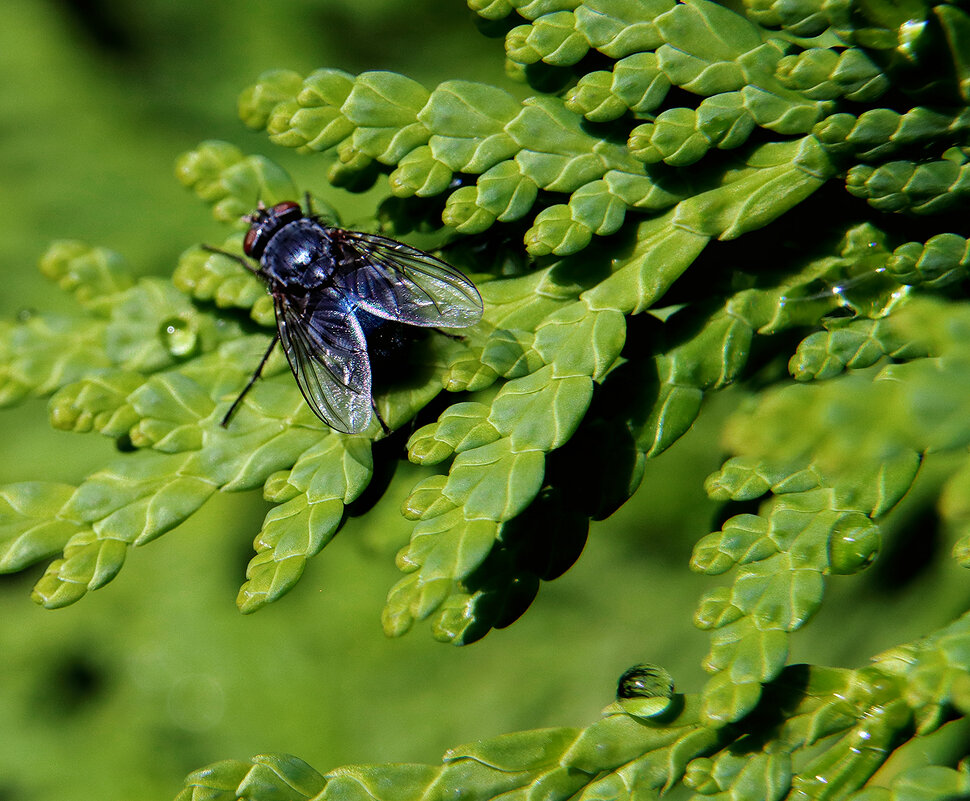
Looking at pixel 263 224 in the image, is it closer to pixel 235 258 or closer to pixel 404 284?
pixel 235 258

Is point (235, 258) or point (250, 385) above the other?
point (235, 258)

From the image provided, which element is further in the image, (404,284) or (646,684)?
(404,284)

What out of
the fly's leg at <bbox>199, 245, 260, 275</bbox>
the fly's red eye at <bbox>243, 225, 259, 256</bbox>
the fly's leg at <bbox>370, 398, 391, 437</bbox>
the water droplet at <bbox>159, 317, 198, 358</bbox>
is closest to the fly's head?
the fly's red eye at <bbox>243, 225, 259, 256</bbox>

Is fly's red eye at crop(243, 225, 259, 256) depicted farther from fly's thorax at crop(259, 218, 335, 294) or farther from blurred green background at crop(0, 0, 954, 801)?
blurred green background at crop(0, 0, 954, 801)

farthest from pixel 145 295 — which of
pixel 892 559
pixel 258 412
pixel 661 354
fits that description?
pixel 892 559

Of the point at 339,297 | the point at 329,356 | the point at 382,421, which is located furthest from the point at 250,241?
the point at 382,421

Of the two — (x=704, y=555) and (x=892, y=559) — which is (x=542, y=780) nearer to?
(x=704, y=555)

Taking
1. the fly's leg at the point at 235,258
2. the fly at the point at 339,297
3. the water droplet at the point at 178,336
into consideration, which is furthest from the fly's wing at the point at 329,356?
the water droplet at the point at 178,336
